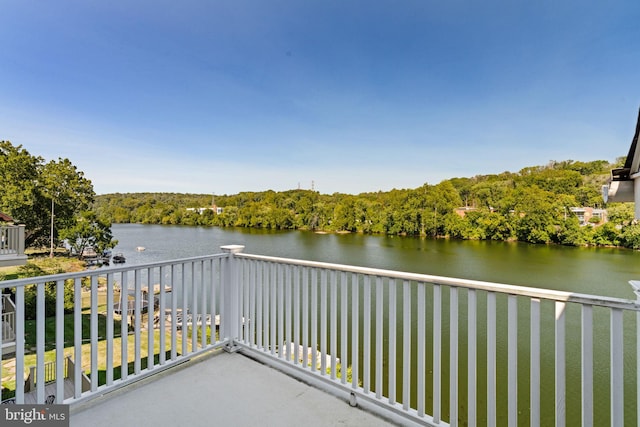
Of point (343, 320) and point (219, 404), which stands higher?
point (343, 320)

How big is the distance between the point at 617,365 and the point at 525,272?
1879cm

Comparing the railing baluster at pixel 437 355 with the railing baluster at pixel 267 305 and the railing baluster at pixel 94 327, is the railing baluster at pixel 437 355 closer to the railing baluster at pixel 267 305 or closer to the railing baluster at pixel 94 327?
the railing baluster at pixel 267 305

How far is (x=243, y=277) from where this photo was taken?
2.63 meters

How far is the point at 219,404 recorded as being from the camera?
1891 mm

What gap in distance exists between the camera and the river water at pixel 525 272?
6.65 metres

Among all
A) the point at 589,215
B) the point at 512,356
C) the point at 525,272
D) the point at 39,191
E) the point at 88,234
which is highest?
the point at 39,191

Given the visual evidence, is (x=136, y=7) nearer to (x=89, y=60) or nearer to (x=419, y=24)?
(x=89, y=60)

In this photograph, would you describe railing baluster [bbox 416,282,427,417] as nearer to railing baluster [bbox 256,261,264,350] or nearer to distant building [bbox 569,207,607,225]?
railing baluster [bbox 256,261,264,350]

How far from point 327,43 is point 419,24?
3.83 m

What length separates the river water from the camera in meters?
6.65

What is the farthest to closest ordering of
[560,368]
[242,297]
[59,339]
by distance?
[242,297]
[59,339]
[560,368]

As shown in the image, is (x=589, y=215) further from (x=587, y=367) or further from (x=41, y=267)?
(x=41, y=267)

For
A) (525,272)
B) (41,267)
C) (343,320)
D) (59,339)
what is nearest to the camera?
(59,339)

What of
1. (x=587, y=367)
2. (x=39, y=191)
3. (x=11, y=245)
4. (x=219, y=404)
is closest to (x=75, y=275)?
(x=219, y=404)
